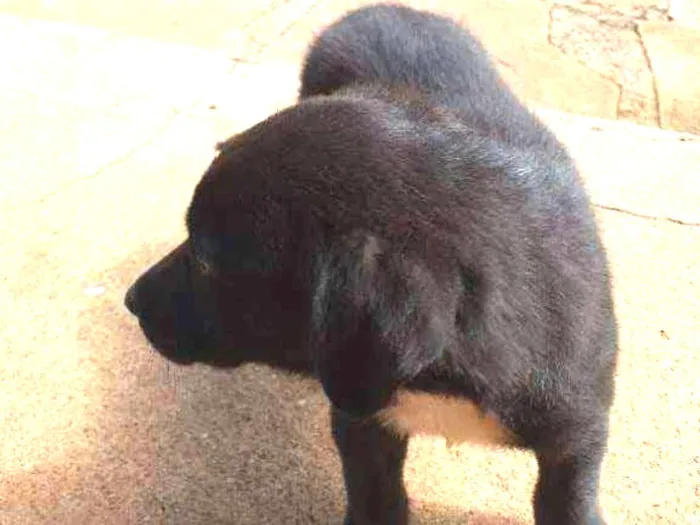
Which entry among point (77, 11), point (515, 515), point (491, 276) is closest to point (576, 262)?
point (491, 276)

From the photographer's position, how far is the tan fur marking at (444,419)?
1512 millimetres

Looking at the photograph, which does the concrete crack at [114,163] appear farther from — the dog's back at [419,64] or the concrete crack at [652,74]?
the concrete crack at [652,74]

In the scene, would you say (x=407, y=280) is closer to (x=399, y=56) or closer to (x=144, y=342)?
(x=399, y=56)

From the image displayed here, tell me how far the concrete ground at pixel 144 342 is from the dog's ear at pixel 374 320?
765 millimetres

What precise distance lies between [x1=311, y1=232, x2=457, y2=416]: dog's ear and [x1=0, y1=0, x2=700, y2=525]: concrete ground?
765mm

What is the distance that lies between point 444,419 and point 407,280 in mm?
407

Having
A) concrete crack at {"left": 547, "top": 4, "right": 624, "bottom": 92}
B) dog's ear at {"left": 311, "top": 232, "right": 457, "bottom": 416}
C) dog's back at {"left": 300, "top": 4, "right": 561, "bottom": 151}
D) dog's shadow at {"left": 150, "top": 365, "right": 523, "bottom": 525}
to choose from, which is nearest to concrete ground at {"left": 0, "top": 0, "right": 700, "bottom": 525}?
dog's shadow at {"left": 150, "top": 365, "right": 523, "bottom": 525}

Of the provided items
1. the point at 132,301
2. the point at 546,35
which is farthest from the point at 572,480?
the point at 546,35

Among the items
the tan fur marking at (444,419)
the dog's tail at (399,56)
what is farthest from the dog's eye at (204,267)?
the dog's tail at (399,56)

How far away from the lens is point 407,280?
4.21 ft

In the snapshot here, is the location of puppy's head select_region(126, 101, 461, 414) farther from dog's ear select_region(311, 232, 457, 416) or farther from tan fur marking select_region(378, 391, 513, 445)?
tan fur marking select_region(378, 391, 513, 445)

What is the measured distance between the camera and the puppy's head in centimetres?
128

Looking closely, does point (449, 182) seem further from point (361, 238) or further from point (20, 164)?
point (20, 164)

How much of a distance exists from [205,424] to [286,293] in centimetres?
80
